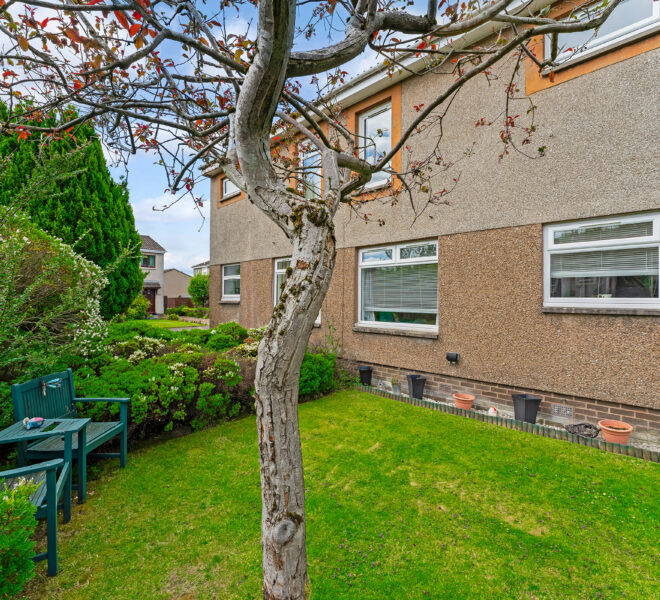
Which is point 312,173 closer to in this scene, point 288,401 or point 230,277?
point 288,401

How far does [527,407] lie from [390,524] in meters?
3.17

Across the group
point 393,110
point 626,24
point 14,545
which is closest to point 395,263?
point 393,110

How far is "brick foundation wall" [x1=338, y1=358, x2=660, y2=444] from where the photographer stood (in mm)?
4309

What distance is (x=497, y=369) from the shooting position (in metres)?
5.51

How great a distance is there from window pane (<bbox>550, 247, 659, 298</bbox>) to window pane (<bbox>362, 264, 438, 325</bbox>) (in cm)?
198

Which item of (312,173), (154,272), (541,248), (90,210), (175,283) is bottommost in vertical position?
(541,248)

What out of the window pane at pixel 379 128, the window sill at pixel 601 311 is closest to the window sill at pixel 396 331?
the window sill at pixel 601 311

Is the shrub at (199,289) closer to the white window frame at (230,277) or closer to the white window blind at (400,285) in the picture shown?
the white window frame at (230,277)

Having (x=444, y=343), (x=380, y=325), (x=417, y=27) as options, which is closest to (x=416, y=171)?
(x=417, y=27)

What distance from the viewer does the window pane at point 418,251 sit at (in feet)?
21.4

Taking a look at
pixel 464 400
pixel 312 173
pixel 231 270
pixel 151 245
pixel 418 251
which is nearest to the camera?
pixel 312 173

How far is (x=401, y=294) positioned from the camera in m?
6.99

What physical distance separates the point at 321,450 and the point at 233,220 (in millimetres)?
8906

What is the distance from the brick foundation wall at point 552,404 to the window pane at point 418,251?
2.16 meters
